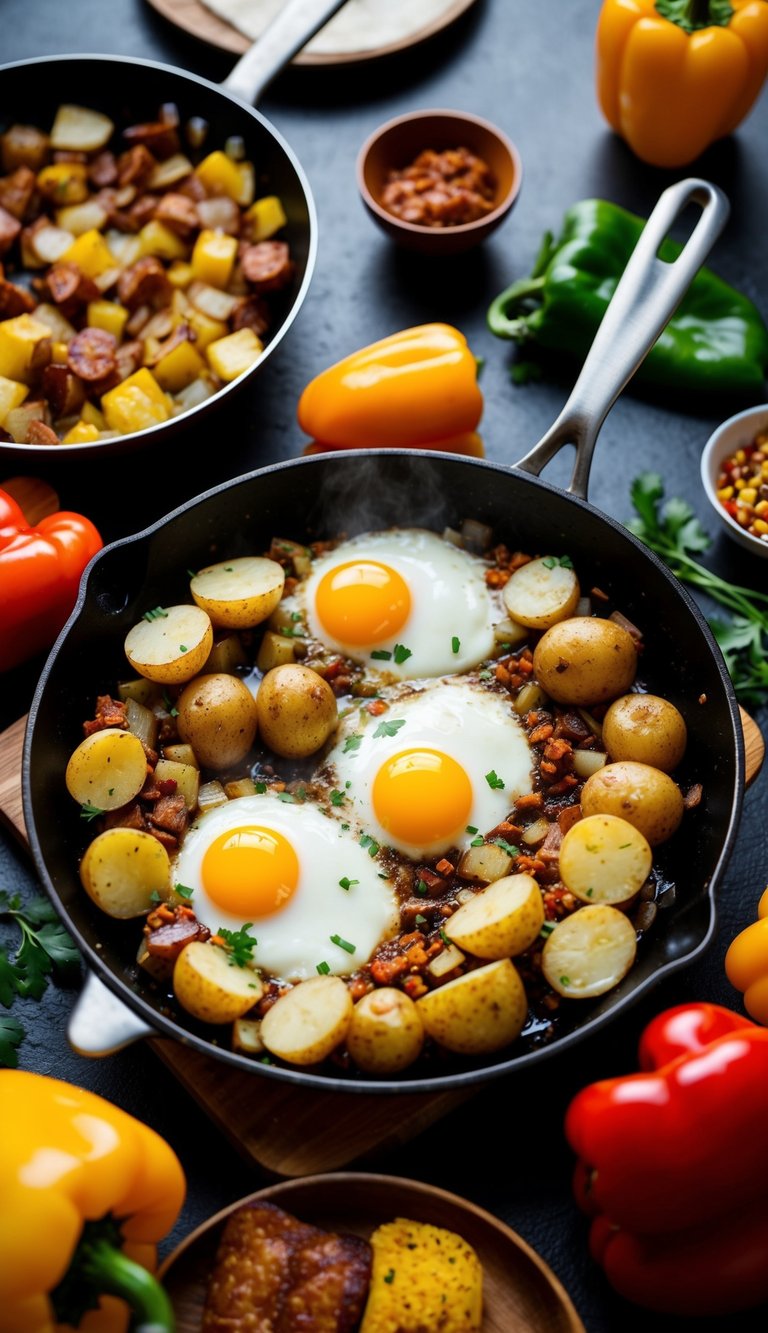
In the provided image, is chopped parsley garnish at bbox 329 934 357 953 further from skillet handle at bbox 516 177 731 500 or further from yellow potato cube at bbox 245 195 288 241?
yellow potato cube at bbox 245 195 288 241

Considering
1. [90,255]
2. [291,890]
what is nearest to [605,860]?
[291,890]

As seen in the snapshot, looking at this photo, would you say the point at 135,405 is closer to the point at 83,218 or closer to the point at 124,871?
the point at 83,218

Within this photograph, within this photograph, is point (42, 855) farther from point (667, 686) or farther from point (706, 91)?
point (706, 91)

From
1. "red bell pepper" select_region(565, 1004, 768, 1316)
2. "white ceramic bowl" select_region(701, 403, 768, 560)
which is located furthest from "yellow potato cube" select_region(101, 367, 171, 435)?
"red bell pepper" select_region(565, 1004, 768, 1316)

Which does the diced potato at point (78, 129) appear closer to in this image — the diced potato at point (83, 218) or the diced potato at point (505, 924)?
the diced potato at point (83, 218)

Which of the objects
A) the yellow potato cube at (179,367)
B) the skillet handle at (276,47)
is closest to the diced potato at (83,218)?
the skillet handle at (276,47)

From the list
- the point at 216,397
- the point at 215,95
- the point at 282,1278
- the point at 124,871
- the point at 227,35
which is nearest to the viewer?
the point at 282,1278
